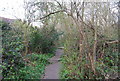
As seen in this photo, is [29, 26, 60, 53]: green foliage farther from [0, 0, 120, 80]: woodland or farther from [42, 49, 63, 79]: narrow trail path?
[0, 0, 120, 80]: woodland

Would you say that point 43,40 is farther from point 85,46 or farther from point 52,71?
point 85,46

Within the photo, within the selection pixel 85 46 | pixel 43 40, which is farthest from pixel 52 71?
pixel 43 40

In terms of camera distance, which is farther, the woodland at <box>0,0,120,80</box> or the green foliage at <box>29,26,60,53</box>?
the green foliage at <box>29,26,60,53</box>

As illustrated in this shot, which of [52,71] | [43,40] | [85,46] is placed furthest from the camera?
[43,40]

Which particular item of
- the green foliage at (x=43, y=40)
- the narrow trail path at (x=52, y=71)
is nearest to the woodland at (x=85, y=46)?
the narrow trail path at (x=52, y=71)

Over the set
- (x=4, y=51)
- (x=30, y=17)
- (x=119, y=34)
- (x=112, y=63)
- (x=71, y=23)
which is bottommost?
(x=112, y=63)

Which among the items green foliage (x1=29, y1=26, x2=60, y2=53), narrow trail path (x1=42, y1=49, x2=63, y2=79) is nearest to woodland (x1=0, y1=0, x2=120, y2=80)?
narrow trail path (x1=42, y1=49, x2=63, y2=79)

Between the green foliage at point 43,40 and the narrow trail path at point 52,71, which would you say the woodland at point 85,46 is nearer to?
the narrow trail path at point 52,71

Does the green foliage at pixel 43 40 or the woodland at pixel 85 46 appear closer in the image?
the woodland at pixel 85 46

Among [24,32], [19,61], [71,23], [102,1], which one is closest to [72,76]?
[19,61]

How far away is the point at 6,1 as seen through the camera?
5559 millimetres

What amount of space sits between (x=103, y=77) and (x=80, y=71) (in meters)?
0.72

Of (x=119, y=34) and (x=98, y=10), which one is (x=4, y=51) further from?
(x=119, y=34)

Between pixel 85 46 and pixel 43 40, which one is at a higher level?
pixel 85 46
